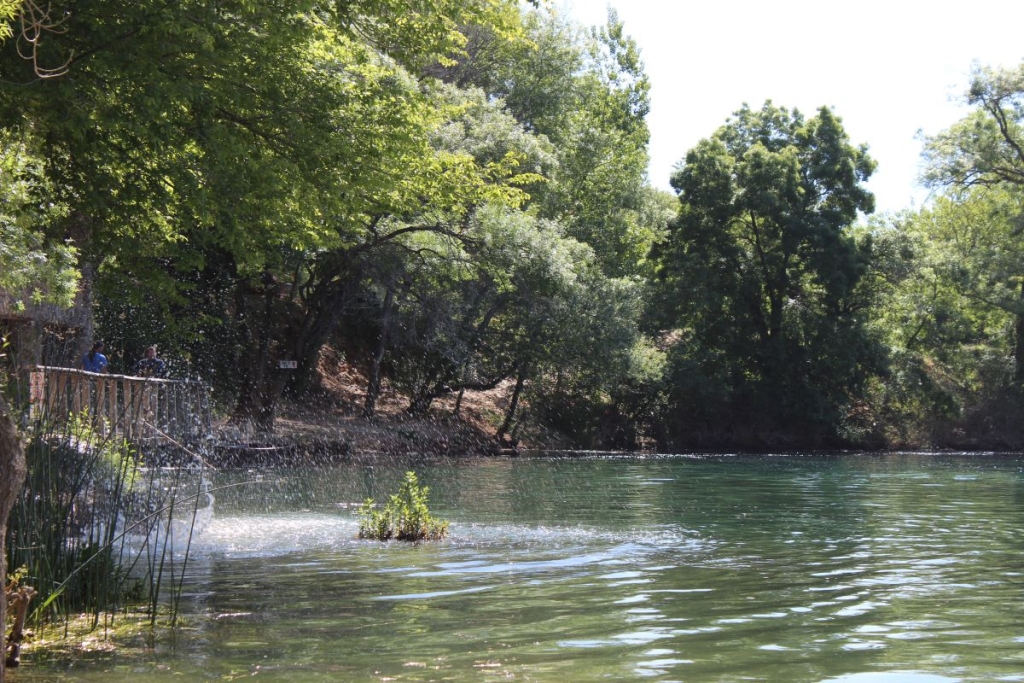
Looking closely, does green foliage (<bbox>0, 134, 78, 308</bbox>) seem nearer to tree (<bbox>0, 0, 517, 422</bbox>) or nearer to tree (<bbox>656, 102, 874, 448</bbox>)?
tree (<bbox>0, 0, 517, 422</bbox>)

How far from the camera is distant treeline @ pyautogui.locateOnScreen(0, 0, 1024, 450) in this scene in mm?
13180

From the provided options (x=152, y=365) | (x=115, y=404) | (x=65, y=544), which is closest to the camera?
(x=65, y=544)

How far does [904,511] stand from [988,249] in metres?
32.2

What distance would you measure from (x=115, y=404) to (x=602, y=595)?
7.56 meters

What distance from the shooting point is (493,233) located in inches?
1186

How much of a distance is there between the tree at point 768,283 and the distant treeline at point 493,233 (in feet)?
0.39

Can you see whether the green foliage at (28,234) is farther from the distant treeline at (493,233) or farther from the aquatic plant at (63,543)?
the aquatic plant at (63,543)

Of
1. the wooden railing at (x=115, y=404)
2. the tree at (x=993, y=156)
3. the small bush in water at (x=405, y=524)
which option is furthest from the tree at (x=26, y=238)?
the tree at (x=993, y=156)

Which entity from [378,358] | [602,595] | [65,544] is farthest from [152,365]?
[602,595]

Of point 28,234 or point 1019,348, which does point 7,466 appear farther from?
point 1019,348

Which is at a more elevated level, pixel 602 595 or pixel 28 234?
pixel 28 234

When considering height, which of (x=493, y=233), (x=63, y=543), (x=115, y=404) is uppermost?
(x=493, y=233)

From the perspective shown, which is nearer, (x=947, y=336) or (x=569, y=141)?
(x=569, y=141)

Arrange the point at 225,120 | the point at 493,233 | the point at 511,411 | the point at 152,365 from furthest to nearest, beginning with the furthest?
the point at 511,411
the point at 493,233
the point at 152,365
the point at 225,120
